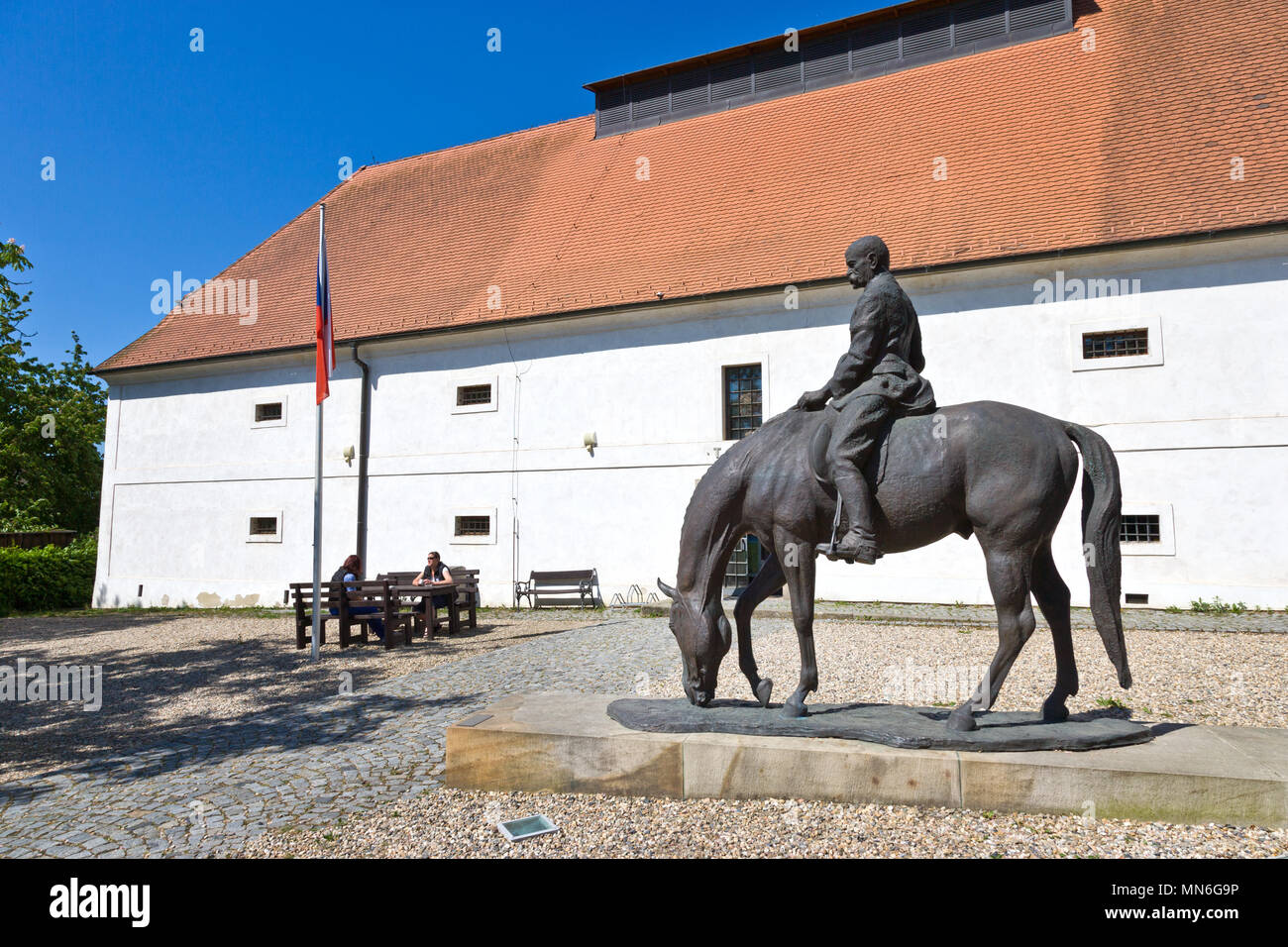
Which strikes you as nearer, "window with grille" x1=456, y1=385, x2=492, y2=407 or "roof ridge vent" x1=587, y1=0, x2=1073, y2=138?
"roof ridge vent" x1=587, y1=0, x2=1073, y2=138

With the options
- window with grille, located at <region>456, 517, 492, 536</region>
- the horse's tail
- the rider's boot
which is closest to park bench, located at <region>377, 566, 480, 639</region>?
window with grille, located at <region>456, 517, 492, 536</region>

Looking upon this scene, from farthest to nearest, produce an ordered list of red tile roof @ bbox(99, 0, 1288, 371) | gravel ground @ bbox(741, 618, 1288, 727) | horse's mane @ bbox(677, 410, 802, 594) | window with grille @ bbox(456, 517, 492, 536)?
window with grille @ bbox(456, 517, 492, 536)
red tile roof @ bbox(99, 0, 1288, 371)
gravel ground @ bbox(741, 618, 1288, 727)
horse's mane @ bbox(677, 410, 802, 594)

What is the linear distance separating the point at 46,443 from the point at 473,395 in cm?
2142

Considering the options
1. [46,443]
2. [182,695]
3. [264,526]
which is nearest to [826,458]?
[182,695]

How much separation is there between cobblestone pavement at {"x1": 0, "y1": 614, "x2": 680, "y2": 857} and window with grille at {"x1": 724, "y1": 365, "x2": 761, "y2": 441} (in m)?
7.85

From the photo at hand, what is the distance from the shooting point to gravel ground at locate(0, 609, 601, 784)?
6.47m

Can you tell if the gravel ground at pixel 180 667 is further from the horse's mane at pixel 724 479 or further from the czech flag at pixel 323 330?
the horse's mane at pixel 724 479

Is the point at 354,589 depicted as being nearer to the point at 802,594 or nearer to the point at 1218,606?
the point at 802,594

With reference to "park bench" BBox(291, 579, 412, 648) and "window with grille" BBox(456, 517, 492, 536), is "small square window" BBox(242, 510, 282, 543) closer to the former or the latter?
"window with grille" BBox(456, 517, 492, 536)

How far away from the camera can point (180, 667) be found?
993 cm

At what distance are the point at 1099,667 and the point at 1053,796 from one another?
202 inches

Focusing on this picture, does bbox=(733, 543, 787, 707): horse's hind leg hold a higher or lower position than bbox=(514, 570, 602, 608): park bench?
higher

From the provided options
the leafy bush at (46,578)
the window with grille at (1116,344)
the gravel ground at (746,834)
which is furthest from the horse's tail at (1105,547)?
the leafy bush at (46,578)

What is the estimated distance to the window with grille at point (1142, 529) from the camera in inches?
487
